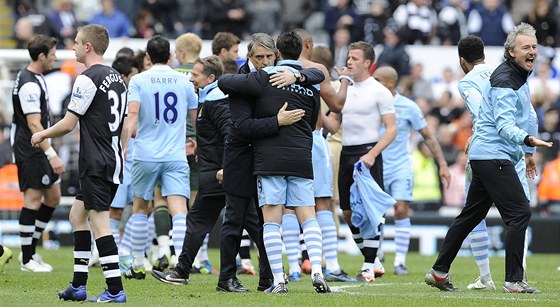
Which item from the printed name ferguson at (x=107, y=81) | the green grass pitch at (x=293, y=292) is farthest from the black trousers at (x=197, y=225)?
the printed name ferguson at (x=107, y=81)

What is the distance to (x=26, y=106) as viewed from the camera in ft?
47.0

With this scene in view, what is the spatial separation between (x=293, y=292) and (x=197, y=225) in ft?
5.68

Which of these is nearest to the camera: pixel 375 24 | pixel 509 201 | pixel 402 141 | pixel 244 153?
pixel 509 201

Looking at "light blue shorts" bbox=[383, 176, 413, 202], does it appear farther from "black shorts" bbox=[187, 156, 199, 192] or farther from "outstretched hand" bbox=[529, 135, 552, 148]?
"outstretched hand" bbox=[529, 135, 552, 148]

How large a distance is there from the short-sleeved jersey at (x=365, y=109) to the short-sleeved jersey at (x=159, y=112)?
82.7 inches

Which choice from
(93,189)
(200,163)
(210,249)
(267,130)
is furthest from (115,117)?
(210,249)

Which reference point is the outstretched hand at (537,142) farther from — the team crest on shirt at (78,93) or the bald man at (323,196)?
the team crest on shirt at (78,93)

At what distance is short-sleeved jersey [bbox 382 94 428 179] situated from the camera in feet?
51.4

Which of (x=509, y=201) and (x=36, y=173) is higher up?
(x=509, y=201)

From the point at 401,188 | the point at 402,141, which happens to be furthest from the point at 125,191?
the point at 402,141

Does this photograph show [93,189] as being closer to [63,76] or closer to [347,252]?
[347,252]

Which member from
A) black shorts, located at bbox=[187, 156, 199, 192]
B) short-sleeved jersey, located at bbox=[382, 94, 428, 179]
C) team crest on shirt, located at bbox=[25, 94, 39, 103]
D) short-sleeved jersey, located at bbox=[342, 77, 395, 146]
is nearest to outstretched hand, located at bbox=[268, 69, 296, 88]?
short-sleeved jersey, located at bbox=[342, 77, 395, 146]

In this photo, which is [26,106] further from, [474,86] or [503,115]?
[503,115]

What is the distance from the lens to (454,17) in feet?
87.6
